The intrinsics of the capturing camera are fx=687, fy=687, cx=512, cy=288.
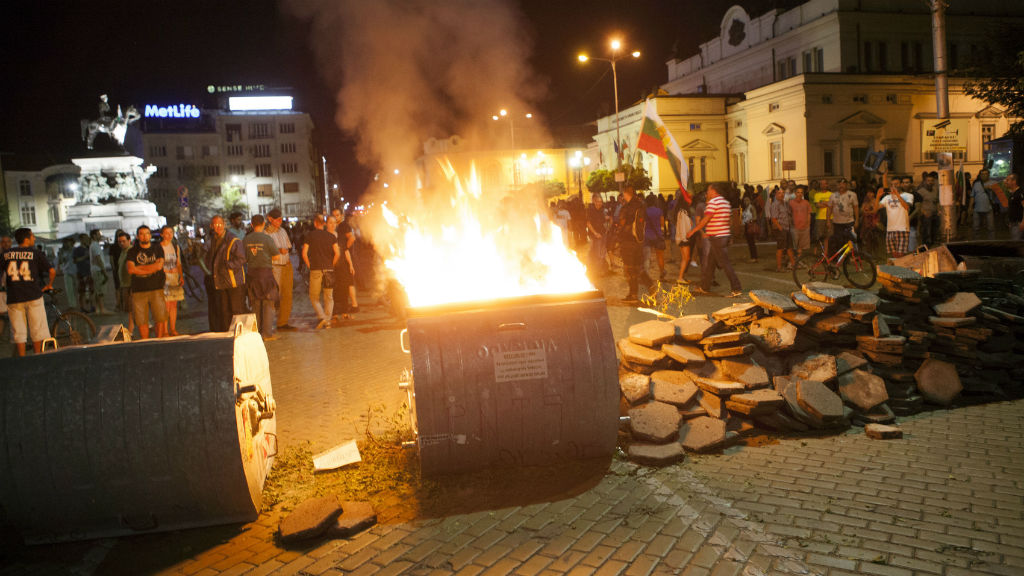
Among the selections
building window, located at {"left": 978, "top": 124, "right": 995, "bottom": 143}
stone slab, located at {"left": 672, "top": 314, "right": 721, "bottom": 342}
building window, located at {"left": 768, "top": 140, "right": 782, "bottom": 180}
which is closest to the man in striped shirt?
stone slab, located at {"left": 672, "top": 314, "right": 721, "bottom": 342}

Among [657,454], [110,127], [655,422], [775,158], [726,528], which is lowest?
[726,528]

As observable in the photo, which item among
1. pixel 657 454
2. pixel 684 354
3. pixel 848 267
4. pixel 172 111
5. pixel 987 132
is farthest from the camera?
pixel 172 111

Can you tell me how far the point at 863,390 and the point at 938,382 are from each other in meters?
1.05

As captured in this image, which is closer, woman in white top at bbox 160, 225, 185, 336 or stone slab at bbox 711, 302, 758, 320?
stone slab at bbox 711, 302, 758, 320

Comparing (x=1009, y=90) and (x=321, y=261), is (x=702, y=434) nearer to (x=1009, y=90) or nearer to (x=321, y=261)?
(x=321, y=261)

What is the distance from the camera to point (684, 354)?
21.6 ft

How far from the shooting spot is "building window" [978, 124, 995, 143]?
45.1 m

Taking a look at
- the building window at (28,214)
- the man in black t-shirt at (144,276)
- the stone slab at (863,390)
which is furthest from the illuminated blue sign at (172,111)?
the stone slab at (863,390)

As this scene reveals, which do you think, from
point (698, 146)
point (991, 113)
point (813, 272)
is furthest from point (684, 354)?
point (991, 113)

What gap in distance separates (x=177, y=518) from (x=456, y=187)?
4689mm

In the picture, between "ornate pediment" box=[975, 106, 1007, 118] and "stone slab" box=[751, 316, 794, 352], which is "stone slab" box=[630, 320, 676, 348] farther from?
"ornate pediment" box=[975, 106, 1007, 118]

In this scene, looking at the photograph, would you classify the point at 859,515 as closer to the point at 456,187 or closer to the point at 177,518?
the point at 177,518

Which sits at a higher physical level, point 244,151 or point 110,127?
point 244,151

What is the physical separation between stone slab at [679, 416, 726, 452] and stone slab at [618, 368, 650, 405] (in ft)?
1.39
